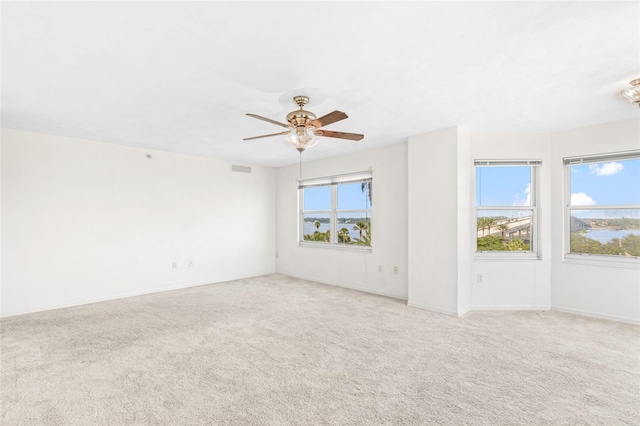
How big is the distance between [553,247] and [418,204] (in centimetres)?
183

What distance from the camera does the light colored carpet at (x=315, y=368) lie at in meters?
1.99

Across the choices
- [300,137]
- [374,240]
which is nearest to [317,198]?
[374,240]

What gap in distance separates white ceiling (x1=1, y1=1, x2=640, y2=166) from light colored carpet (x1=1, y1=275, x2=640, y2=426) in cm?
234

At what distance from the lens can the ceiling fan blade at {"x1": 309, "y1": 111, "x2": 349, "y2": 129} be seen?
252 centimetres

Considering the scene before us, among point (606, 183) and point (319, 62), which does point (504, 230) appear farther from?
point (319, 62)

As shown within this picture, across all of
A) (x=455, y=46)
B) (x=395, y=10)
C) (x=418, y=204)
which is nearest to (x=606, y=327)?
(x=418, y=204)

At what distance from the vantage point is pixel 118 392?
2.20m

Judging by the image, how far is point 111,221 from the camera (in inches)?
187

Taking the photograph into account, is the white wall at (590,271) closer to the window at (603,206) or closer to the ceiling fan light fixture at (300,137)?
the window at (603,206)

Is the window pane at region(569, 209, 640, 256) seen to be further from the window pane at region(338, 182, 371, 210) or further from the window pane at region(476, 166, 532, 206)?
the window pane at region(338, 182, 371, 210)

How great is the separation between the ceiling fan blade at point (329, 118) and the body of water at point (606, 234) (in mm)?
3639

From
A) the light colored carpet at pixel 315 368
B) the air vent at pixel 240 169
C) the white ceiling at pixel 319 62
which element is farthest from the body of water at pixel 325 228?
the white ceiling at pixel 319 62

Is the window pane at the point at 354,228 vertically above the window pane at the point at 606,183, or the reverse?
the window pane at the point at 606,183

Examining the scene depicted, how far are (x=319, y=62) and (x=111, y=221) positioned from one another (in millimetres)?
4195
